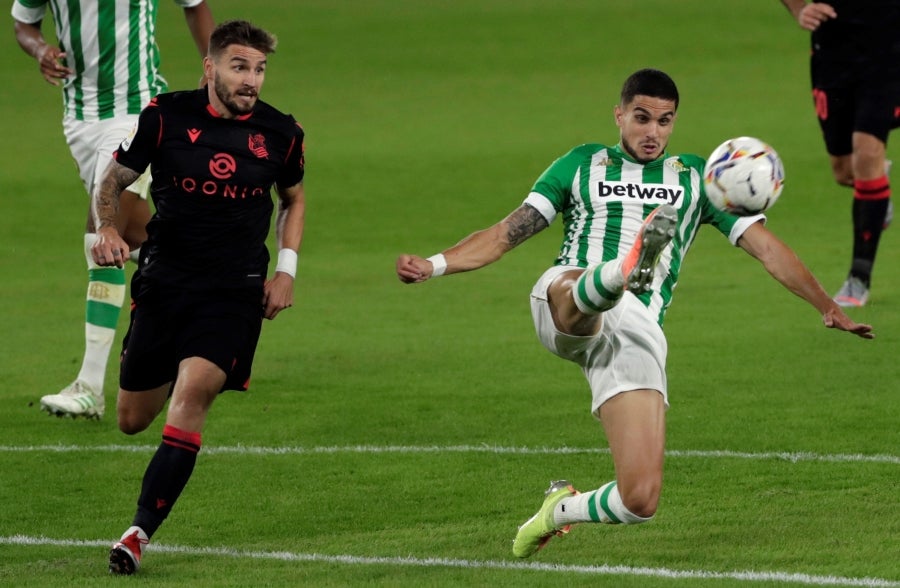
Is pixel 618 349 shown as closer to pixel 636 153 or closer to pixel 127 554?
pixel 636 153

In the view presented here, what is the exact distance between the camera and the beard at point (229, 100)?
705 centimetres

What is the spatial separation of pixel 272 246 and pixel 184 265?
1029cm

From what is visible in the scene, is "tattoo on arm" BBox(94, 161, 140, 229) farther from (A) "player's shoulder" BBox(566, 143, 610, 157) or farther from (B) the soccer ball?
(B) the soccer ball

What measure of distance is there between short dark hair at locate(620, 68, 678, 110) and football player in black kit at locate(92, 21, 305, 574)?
4.71 feet

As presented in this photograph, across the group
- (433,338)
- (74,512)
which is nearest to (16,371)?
→ (433,338)

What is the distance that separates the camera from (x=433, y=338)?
40.2 ft

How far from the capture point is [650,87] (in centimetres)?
689

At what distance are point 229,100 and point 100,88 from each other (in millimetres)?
3073

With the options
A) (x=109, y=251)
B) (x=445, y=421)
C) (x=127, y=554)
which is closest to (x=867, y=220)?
(x=445, y=421)

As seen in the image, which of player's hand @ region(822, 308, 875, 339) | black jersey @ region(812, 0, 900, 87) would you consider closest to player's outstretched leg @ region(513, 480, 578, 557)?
player's hand @ region(822, 308, 875, 339)

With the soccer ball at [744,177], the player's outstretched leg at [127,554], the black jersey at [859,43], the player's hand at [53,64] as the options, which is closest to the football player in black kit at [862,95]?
the black jersey at [859,43]

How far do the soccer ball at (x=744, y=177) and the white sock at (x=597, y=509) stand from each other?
1.16m

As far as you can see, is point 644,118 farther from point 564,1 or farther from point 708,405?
point 564,1

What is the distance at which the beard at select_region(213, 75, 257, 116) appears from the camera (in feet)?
23.1
